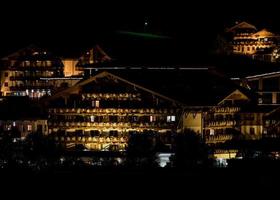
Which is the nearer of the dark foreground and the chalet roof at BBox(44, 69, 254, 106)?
the dark foreground

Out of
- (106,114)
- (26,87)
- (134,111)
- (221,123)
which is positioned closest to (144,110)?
(134,111)

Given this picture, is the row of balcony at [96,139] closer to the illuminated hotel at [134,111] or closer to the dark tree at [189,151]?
the illuminated hotel at [134,111]

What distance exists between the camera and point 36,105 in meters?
58.1

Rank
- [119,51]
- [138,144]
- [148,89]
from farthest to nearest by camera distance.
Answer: [119,51] → [148,89] → [138,144]

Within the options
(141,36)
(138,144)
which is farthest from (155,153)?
(141,36)

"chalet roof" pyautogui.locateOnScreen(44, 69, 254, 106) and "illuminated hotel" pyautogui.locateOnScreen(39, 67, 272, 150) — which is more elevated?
"chalet roof" pyautogui.locateOnScreen(44, 69, 254, 106)

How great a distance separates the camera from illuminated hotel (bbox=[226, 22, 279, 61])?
75875 millimetres

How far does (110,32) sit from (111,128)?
22646 mm

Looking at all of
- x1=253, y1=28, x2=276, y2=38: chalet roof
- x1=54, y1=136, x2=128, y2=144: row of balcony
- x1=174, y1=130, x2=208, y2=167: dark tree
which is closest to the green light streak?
x1=253, y1=28, x2=276, y2=38: chalet roof

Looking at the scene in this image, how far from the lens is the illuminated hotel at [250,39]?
75875 mm

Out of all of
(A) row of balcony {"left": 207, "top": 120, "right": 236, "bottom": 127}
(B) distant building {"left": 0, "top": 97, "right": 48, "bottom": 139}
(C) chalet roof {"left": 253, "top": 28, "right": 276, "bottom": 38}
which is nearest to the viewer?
(A) row of balcony {"left": 207, "top": 120, "right": 236, "bottom": 127}

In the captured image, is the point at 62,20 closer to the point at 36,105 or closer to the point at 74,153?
the point at 36,105

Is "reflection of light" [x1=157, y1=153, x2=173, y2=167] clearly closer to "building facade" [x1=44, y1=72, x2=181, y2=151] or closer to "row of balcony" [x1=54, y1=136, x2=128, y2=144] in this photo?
"building facade" [x1=44, y1=72, x2=181, y2=151]

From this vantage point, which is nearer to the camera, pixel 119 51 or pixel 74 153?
pixel 74 153
